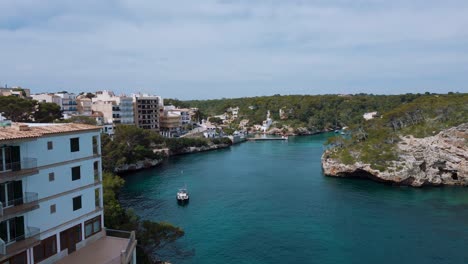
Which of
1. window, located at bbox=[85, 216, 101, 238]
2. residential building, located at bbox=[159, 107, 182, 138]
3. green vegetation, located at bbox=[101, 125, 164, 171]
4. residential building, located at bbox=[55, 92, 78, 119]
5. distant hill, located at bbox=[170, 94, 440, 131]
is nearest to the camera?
window, located at bbox=[85, 216, 101, 238]

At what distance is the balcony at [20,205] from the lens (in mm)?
12547

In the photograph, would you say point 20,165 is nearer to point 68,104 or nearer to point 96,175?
point 96,175

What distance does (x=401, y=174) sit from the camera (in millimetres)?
41406

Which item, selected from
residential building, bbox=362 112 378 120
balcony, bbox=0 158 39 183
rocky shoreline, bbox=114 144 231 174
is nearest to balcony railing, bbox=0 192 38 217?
balcony, bbox=0 158 39 183

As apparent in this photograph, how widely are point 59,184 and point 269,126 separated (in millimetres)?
102597

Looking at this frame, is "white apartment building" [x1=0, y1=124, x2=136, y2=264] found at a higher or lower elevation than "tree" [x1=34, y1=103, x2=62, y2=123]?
lower

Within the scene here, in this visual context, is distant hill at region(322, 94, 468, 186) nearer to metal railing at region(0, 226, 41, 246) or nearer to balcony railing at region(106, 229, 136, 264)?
balcony railing at region(106, 229, 136, 264)

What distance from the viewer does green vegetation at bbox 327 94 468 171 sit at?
145 ft

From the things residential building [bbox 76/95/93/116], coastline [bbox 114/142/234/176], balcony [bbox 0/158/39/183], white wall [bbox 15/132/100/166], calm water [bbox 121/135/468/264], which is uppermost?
residential building [bbox 76/95/93/116]

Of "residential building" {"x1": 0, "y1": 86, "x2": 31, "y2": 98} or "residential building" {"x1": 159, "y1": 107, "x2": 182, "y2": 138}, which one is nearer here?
"residential building" {"x1": 0, "y1": 86, "x2": 31, "y2": 98}

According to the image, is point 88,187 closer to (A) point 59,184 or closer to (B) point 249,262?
(A) point 59,184

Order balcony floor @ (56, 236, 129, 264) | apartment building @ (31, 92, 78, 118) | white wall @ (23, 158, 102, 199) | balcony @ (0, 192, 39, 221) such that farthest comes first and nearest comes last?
apartment building @ (31, 92, 78, 118), balcony floor @ (56, 236, 129, 264), white wall @ (23, 158, 102, 199), balcony @ (0, 192, 39, 221)

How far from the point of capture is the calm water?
24.3 meters

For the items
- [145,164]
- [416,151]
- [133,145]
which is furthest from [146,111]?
[416,151]
